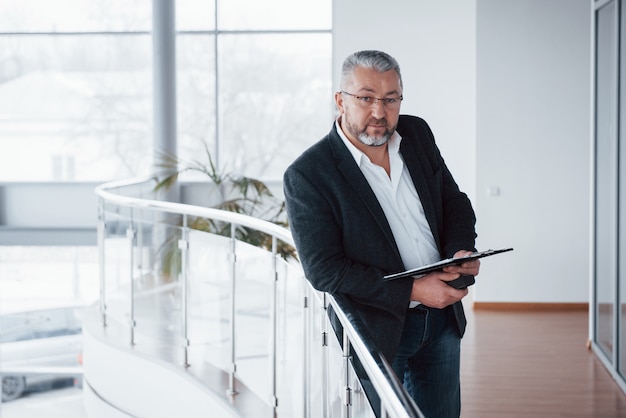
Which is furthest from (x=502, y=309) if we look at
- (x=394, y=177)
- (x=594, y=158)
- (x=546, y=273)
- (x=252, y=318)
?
(x=394, y=177)

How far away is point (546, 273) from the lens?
26.1 ft

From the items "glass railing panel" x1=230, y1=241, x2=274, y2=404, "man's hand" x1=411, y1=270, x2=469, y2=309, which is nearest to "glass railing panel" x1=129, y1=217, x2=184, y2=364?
"glass railing panel" x1=230, y1=241, x2=274, y2=404

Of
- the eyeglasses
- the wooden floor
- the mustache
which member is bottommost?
the wooden floor

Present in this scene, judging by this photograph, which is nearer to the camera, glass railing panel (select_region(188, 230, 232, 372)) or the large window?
glass railing panel (select_region(188, 230, 232, 372))

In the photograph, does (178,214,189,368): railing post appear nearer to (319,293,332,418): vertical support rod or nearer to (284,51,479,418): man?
(319,293,332,418): vertical support rod

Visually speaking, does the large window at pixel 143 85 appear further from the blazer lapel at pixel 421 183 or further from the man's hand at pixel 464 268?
the man's hand at pixel 464 268

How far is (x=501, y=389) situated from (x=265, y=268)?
177cm

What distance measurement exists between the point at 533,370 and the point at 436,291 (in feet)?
12.1

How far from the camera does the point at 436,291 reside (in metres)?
2.44

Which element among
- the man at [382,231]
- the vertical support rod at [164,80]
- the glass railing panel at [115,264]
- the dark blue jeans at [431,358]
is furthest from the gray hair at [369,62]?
the vertical support rod at [164,80]

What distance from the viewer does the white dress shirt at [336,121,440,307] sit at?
8.45ft

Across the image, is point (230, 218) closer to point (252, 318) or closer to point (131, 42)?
point (252, 318)

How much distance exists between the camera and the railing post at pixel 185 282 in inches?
208

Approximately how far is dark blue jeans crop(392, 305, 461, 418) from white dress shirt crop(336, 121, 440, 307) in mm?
74
